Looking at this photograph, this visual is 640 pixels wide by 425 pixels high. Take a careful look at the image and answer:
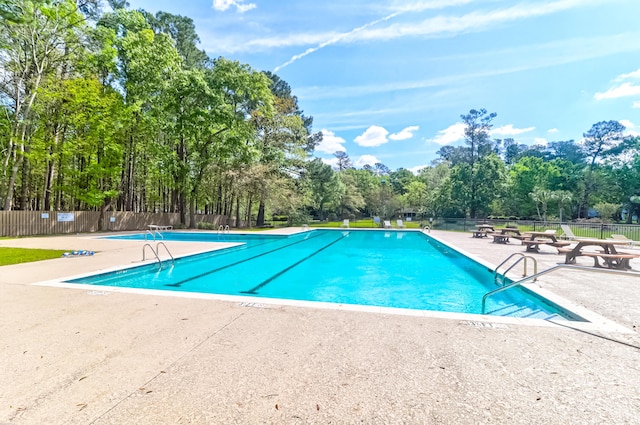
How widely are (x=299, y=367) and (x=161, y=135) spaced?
23731 mm

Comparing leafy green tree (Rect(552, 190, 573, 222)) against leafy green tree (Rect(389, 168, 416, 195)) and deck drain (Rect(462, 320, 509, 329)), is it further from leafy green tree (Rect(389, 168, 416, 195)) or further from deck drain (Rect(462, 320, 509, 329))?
deck drain (Rect(462, 320, 509, 329))

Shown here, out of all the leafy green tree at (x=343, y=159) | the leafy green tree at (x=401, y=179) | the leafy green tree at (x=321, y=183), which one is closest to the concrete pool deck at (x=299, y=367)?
the leafy green tree at (x=321, y=183)

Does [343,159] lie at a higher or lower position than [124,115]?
higher

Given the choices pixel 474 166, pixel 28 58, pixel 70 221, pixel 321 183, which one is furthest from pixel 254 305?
pixel 474 166

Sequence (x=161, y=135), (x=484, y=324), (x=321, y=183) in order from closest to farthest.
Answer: (x=484, y=324) → (x=161, y=135) → (x=321, y=183)

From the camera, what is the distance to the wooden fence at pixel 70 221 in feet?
45.4

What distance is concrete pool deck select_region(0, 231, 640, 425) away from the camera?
65.4 inches

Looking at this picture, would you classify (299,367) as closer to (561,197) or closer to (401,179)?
(561,197)

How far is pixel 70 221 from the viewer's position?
16.1 meters

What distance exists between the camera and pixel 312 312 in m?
3.51

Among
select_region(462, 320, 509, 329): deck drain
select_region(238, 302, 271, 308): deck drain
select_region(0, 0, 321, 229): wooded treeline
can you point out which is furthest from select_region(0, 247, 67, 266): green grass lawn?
select_region(0, 0, 321, 229): wooded treeline

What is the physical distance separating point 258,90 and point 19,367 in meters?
20.8

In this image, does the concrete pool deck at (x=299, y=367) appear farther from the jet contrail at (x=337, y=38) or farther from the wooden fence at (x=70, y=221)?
the wooden fence at (x=70, y=221)

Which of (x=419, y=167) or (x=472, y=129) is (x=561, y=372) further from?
(x=419, y=167)
